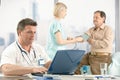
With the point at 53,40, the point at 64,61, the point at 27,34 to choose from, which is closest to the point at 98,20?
the point at 53,40

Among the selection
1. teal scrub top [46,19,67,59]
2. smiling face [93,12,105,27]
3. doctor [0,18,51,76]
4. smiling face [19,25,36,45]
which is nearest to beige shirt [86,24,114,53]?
Answer: smiling face [93,12,105,27]

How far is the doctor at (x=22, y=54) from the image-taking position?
234cm

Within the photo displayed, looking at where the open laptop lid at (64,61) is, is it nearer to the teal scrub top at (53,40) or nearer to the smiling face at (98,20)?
the teal scrub top at (53,40)

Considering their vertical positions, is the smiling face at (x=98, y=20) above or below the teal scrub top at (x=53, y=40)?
above

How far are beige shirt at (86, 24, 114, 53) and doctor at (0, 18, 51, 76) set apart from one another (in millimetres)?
1195

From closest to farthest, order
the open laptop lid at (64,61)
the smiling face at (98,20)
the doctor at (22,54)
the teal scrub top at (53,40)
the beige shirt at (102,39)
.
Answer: the open laptop lid at (64,61) < the doctor at (22,54) < the teal scrub top at (53,40) < the beige shirt at (102,39) < the smiling face at (98,20)

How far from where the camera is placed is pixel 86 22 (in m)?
4.15

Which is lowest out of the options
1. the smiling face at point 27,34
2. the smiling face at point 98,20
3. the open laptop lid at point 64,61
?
the open laptop lid at point 64,61

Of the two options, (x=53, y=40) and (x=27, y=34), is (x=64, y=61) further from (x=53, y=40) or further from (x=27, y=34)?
(x=53, y=40)

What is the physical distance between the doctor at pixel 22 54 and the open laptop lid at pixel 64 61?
0.35 ft

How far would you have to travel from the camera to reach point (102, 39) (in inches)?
144

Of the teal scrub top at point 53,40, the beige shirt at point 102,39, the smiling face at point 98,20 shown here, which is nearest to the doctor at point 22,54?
the teal scrub top at point 53,40

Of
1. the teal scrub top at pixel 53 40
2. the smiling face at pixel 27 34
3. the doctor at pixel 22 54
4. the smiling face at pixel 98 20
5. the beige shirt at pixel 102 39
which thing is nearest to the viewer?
the doctor at pixel 22 54

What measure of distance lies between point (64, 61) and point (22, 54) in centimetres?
47
